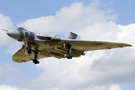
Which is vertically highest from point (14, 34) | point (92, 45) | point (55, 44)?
point (14, 34)

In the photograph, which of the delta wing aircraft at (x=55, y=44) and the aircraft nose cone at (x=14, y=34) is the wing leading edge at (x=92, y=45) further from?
the aircraft nose cone at (x=14, y=34)

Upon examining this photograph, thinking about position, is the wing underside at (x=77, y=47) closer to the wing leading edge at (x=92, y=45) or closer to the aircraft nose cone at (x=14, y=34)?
the wing leading edge at (x=92, y=45)

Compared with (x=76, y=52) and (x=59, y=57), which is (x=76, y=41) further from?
(x=59, y=57)

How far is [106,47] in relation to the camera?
3531 cm

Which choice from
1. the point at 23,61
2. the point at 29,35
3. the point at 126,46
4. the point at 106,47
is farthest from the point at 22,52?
the point at 126,46

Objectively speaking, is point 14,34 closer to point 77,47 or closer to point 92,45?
point 77,47

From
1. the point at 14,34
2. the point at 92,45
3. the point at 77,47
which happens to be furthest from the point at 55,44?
the point at 14,34

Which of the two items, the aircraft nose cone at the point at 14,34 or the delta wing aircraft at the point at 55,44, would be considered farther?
the delta wing aircraft at the point at 55,44

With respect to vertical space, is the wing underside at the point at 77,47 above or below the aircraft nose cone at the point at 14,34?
below

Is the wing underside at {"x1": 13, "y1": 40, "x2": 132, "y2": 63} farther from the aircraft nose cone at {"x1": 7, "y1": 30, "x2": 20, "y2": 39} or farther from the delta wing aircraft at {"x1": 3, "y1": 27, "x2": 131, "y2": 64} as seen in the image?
the aircraft nose cone at {"x1": 7, "y1": 30, "x2": 20, "y2": 39}

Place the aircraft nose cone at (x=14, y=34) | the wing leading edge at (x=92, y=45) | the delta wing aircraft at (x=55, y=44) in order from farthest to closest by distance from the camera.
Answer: the wing leading edge at (x=92, y=45) → the delta wing aircraft at (x=55, y=44) → the aircraft nose cone at (x=14, y=34)

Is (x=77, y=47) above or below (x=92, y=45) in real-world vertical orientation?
below

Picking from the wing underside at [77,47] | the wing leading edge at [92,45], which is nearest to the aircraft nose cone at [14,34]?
the wing underside at [77,47]

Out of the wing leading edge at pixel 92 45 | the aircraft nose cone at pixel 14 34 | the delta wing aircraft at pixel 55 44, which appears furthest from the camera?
the wing leading edge at pixel 92 45
